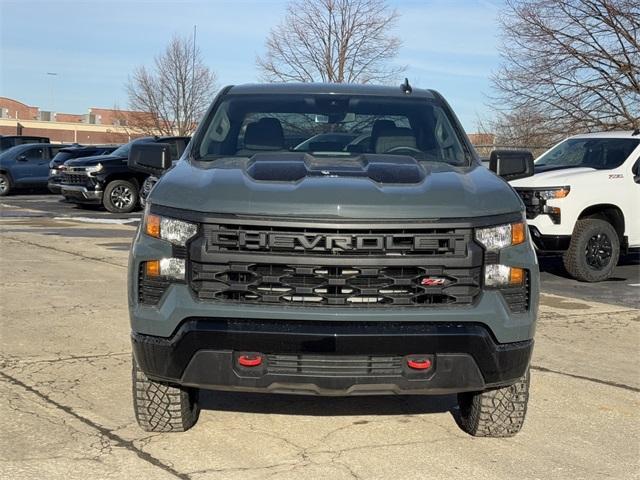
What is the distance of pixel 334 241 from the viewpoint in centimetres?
390

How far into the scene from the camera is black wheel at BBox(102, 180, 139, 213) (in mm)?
20344

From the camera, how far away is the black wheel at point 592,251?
10.4 meters

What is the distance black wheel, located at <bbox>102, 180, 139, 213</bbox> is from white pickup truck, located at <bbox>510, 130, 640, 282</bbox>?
11986 millimetres

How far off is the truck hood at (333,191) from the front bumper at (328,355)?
19.8 inches

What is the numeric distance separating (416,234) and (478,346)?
22.4 inches

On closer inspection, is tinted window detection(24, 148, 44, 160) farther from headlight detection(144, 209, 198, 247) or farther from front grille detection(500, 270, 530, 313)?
front grille detection(500, 270, 530, 313)

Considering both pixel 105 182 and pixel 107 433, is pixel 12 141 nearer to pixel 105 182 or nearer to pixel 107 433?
pixel 105 182

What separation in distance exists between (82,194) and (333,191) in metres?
17.4

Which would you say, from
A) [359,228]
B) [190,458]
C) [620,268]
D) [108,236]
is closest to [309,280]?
[359,228]

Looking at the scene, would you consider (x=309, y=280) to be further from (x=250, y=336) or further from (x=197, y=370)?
(x=197, y=370)

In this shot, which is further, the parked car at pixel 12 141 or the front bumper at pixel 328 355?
the parked car at pixel 12 141

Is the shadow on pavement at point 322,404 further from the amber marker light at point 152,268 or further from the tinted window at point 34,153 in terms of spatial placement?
the tinted window at point 34,153

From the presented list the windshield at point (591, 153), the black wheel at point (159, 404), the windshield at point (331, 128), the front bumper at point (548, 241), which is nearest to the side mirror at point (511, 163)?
the windshield at point (331, 128)

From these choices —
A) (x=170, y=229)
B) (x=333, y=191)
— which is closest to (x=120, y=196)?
(x=170, y=229)
